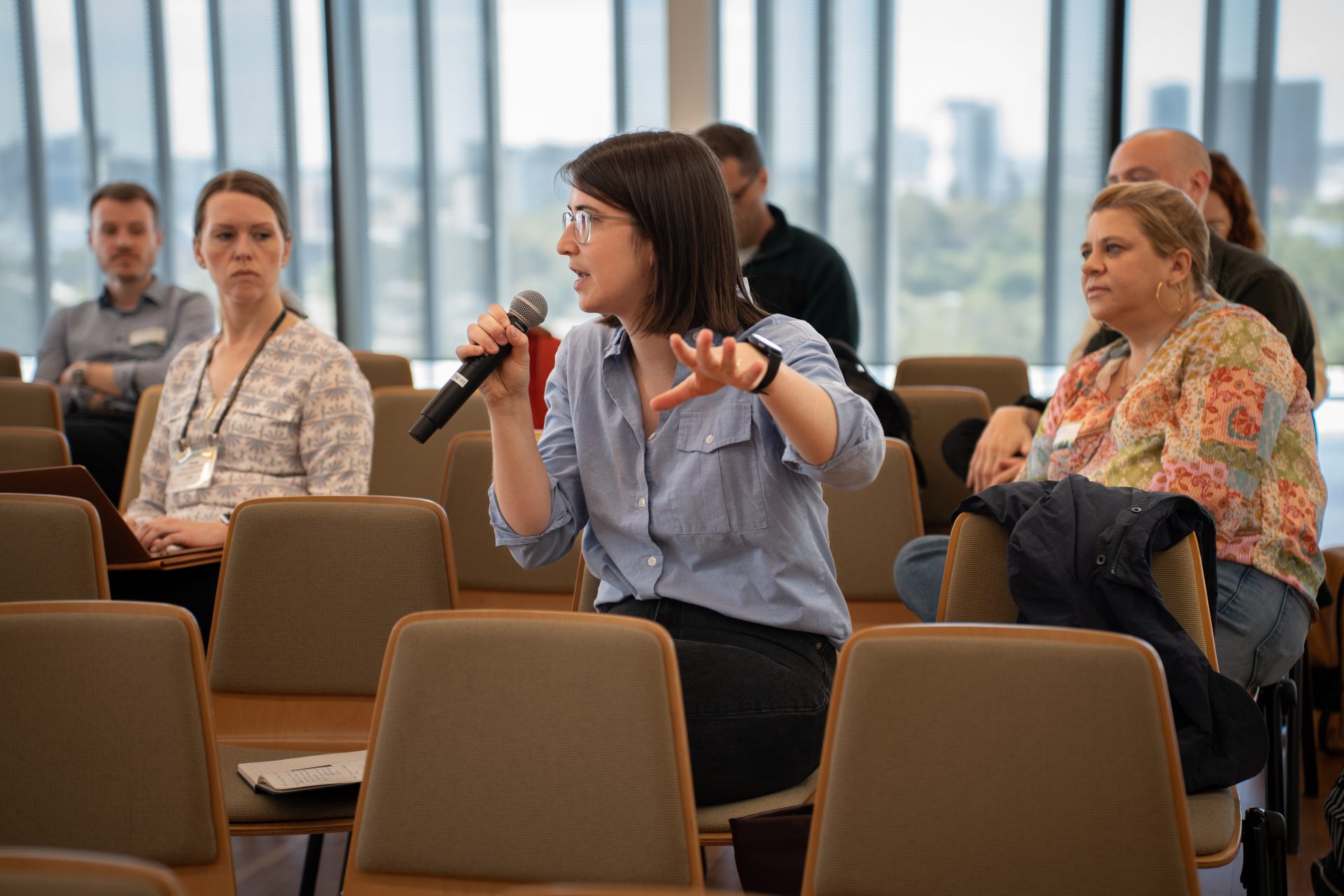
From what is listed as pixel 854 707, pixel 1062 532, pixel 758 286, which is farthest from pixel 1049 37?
pixel 854 707

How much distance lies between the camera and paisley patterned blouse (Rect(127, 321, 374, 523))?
288cm

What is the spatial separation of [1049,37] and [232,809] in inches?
196

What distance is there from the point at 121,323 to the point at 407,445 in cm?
191

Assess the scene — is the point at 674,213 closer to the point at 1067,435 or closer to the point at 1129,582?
the point at 1129,582

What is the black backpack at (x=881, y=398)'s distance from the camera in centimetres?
316

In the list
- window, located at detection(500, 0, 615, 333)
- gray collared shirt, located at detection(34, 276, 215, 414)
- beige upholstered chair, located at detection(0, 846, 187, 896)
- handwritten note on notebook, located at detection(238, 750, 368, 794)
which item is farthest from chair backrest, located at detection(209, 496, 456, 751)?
window, located at detection(500, 0, 615, 333)

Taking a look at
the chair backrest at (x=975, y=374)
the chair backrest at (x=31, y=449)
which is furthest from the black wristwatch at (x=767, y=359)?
the chair backrest at (x=975, y=374)

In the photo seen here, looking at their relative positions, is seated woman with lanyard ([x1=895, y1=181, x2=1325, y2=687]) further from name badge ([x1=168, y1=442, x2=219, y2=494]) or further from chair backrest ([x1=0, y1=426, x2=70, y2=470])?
chair backrest ([x1=0, y1=426, x2=70, y2=470])

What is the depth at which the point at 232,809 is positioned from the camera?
1.95 metres

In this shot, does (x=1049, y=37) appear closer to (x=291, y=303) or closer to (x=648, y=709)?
(x=291, y=303)

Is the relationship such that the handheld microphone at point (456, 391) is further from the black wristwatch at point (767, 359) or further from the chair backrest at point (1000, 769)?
the chair backrest at point (1000, 769)

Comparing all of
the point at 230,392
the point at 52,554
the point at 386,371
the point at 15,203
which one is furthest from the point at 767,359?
the point at 15,203

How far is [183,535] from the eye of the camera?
9.13 feet

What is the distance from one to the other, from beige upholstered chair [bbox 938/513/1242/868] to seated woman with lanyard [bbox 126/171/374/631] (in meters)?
1.44
